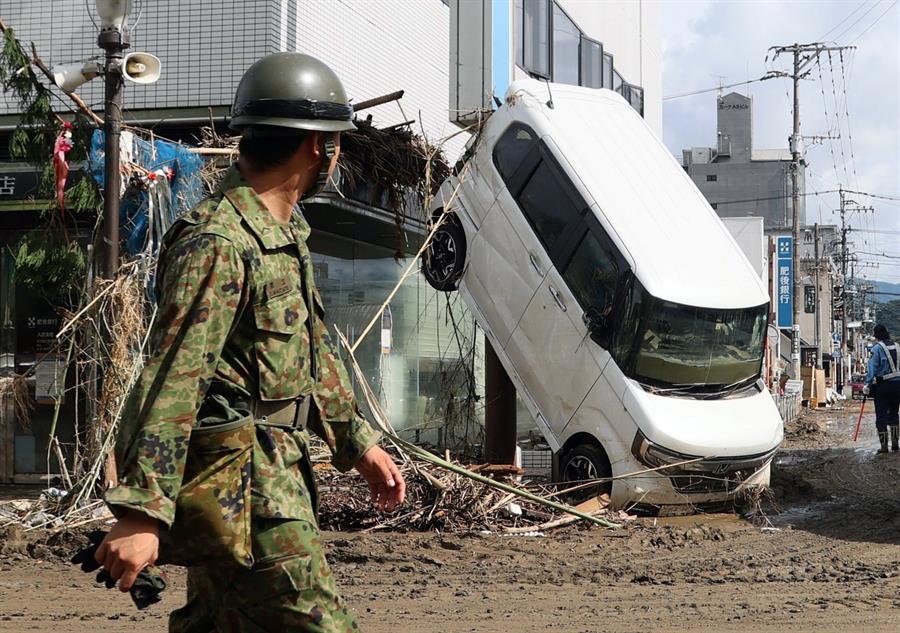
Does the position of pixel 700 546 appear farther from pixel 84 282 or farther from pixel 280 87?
pixel 280 87

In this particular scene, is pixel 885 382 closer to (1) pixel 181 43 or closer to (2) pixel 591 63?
(2) pixel 591 63

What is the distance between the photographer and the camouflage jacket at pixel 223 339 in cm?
265

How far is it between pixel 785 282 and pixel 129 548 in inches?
1801

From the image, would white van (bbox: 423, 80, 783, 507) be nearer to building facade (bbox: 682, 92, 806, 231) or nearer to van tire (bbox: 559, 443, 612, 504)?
van tire (bbox: 559, 443, 612, 504)

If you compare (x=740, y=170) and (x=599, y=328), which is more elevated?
(x=740, y=170)

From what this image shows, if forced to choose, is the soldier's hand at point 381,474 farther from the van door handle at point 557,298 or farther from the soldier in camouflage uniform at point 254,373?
the van door handle at point 557,298

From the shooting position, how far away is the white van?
34.0 feet

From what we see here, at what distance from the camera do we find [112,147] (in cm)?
910

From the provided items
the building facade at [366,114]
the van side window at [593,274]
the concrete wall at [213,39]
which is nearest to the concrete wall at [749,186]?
the building facade at [366,114]

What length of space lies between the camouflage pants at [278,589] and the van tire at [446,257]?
9.10 meters

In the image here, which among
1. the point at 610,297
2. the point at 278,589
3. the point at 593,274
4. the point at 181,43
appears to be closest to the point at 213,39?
the point at 181,43

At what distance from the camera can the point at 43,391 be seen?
447 inches

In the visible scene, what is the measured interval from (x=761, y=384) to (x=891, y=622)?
5.52 meters

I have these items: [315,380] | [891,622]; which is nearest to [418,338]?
[891,622]
